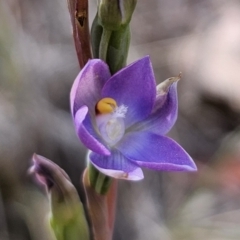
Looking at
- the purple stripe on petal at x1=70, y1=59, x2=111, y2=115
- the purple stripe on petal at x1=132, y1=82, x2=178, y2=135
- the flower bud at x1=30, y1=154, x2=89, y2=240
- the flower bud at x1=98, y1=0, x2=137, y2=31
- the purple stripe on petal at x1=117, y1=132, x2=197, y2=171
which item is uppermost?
the flower bud at x1=98, y1=0, x2=137, y2=31

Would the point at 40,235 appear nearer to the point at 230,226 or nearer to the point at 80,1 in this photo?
the point at 230,226

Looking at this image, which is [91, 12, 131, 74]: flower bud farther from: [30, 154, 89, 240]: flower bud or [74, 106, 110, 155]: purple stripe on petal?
[30, 154, 89, 240]: flower bud

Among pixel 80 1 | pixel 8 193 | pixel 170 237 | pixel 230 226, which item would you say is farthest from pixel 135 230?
pixel 80 1

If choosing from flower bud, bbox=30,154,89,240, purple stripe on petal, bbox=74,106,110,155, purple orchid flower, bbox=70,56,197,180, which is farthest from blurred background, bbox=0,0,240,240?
purple stripe on petal, bbox=74,106,110,155

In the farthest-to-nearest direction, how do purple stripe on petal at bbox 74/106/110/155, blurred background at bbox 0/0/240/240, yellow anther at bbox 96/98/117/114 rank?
1. blurred background at bbox 0/0/240/240
2. yellow anther at bbox 96/98/117/114
3. purple stripe on petal at bbox 74/106/110/155

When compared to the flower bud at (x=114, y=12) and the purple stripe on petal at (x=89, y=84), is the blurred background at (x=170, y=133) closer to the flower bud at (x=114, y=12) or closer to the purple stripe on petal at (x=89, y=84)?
the purple stripe on petal at (x=89, y=84)

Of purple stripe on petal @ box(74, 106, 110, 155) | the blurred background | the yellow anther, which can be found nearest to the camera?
purple stripe on petal @ box(74, 106, 110, 155)

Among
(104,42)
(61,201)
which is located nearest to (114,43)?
(104,42)
